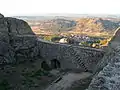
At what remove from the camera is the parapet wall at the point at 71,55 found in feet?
133

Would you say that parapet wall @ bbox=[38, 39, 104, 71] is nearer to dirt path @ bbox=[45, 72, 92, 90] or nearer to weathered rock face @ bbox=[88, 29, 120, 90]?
dirt path @ bbox=[45, 72, 92, 90]

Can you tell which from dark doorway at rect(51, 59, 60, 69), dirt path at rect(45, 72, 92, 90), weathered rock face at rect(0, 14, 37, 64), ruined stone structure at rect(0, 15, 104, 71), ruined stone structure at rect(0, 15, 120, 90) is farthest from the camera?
dark doorway at rect(51, 59, 60, 69)

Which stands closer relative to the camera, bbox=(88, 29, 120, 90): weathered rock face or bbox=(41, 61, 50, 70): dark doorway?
bbox=(88, 29, 120, 90): weathered rock face

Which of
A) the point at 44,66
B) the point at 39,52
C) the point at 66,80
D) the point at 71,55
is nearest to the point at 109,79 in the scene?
the point at 66,80

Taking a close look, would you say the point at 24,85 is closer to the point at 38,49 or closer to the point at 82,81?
the point at 82,81

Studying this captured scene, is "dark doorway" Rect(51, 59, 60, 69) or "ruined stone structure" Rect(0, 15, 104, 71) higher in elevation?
"ruined stone structure" Rect(0, 15, 104, 71)

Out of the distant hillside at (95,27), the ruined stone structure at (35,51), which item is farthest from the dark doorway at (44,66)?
the distant hillside at (95,27)

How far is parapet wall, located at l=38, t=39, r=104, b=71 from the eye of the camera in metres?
40.5

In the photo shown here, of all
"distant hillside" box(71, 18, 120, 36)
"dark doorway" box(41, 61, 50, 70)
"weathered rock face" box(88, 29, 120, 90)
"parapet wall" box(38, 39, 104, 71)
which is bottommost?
"distant hillside" box(71, 18, 120, 36)

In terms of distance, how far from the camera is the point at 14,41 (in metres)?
46.2

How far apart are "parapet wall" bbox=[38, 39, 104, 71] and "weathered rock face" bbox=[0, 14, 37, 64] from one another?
195cm

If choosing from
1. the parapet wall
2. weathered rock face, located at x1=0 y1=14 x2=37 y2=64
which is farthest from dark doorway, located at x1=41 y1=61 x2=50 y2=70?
weathered rock face, located at x1=0 y1=14 x2=37 y2=64

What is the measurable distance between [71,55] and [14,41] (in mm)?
9171

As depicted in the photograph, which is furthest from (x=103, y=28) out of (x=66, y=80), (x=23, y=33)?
(x=66, y=80)
